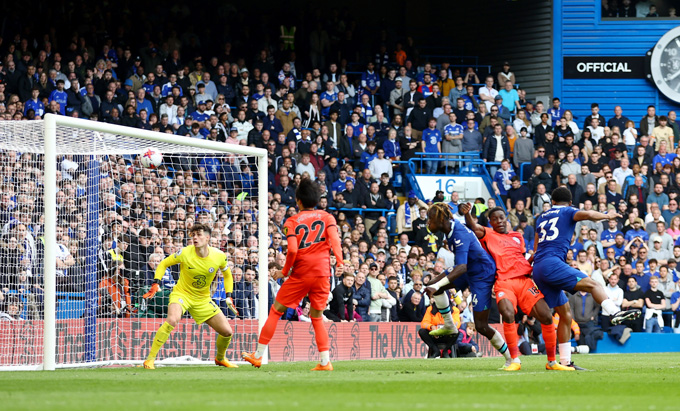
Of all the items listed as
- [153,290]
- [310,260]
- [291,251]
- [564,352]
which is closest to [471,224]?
[564,352]

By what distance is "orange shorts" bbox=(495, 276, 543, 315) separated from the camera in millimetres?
12250

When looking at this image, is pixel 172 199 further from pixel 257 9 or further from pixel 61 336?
pixel 257 9

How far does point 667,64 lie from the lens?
31609 mm

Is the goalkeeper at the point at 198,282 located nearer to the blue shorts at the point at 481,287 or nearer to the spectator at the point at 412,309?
the blue shorts at the point at 481,287

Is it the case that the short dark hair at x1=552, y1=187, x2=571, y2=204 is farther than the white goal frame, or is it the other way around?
the white goal frame

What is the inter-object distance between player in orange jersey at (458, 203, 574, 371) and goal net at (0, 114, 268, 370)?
3.41m

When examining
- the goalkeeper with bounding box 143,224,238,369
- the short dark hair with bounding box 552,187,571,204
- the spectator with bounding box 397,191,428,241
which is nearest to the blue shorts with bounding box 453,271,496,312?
the short dark hair with bounding box 552,187,571,204

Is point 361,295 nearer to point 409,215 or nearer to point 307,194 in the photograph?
point 409,215

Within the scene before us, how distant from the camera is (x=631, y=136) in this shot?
28.8 metres

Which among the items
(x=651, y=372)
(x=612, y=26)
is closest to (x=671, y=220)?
(x=612, y=26)

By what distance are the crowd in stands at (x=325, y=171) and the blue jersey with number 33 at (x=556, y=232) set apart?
5.47 meters

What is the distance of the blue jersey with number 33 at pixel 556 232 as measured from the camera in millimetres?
11867

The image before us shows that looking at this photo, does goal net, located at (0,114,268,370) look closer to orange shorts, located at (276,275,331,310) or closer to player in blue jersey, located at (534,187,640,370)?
orange shorts, located at (276,275,331,310)

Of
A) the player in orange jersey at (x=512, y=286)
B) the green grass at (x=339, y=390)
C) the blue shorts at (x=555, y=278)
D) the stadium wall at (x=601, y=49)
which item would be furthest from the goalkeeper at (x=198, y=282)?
the stadium wall at (x=601, y=49)
